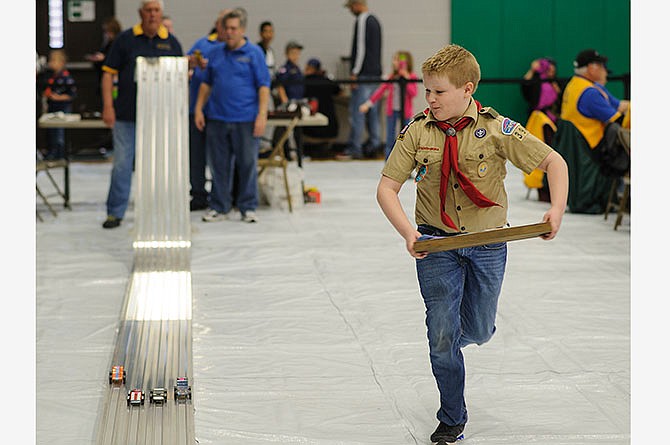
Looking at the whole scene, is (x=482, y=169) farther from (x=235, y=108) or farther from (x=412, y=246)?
(x=235, y=108)

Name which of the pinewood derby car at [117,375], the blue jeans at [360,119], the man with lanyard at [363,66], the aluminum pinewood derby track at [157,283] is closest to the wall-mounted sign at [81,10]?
the man with lanyard at [363,66]

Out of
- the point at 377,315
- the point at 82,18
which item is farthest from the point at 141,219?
the point at 82,18

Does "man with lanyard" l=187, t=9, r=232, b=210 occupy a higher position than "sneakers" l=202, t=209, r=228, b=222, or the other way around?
"man with lanyard" l=187, t=9, r=232, b=210

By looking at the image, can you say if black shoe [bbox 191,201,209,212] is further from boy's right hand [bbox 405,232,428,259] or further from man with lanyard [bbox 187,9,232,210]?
boy's right hand [bbox 405,232,428,259]

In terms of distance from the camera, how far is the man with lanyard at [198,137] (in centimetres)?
858

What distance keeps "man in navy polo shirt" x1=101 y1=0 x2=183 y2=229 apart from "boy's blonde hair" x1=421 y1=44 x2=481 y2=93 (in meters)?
4.93

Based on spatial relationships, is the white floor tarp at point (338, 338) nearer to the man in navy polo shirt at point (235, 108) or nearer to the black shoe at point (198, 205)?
the man in navy polo shirt at point (235, 108)

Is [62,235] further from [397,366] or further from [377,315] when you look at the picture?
[397,366]

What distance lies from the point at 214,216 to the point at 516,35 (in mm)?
8050

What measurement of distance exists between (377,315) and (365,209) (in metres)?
3.82

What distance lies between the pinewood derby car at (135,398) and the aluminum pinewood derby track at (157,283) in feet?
0.05

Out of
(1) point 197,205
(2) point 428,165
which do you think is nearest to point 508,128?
(2) point 428,165

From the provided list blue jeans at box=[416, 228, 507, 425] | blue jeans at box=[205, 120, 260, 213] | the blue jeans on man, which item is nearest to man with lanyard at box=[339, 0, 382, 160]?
the blue jeans on man

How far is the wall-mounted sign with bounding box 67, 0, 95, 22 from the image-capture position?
14.5 m
